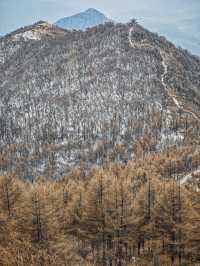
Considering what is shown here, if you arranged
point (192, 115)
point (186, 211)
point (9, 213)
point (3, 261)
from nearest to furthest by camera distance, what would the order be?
1. point (3, 261)
2. point (186, 211)
3. point (9, 213)
4. point (192, 115)

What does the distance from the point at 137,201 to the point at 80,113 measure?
428ft

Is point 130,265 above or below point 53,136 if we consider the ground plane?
below

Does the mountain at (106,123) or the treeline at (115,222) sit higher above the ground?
the mountain at (106,123)

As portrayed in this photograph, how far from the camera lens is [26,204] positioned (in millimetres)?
48375

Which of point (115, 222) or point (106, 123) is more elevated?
point (106, 123)

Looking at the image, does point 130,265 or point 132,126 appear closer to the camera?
point 130,265

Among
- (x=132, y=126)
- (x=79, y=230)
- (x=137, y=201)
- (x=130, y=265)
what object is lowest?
(x=130, y=265)

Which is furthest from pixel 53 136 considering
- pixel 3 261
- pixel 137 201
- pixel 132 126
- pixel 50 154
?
pixel 3 261

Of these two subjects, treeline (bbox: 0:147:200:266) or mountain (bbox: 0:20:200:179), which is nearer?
treeline (bbox: 0:147:200:266)

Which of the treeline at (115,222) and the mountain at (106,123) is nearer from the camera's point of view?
the treeline at (115,222)

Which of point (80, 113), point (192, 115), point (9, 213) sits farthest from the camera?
point (80, 113)

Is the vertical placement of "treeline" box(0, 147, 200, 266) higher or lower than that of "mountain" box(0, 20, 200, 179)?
lower

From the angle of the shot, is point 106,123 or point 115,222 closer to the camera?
point 115,222

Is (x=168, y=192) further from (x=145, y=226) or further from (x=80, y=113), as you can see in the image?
(x=80, y=113)
